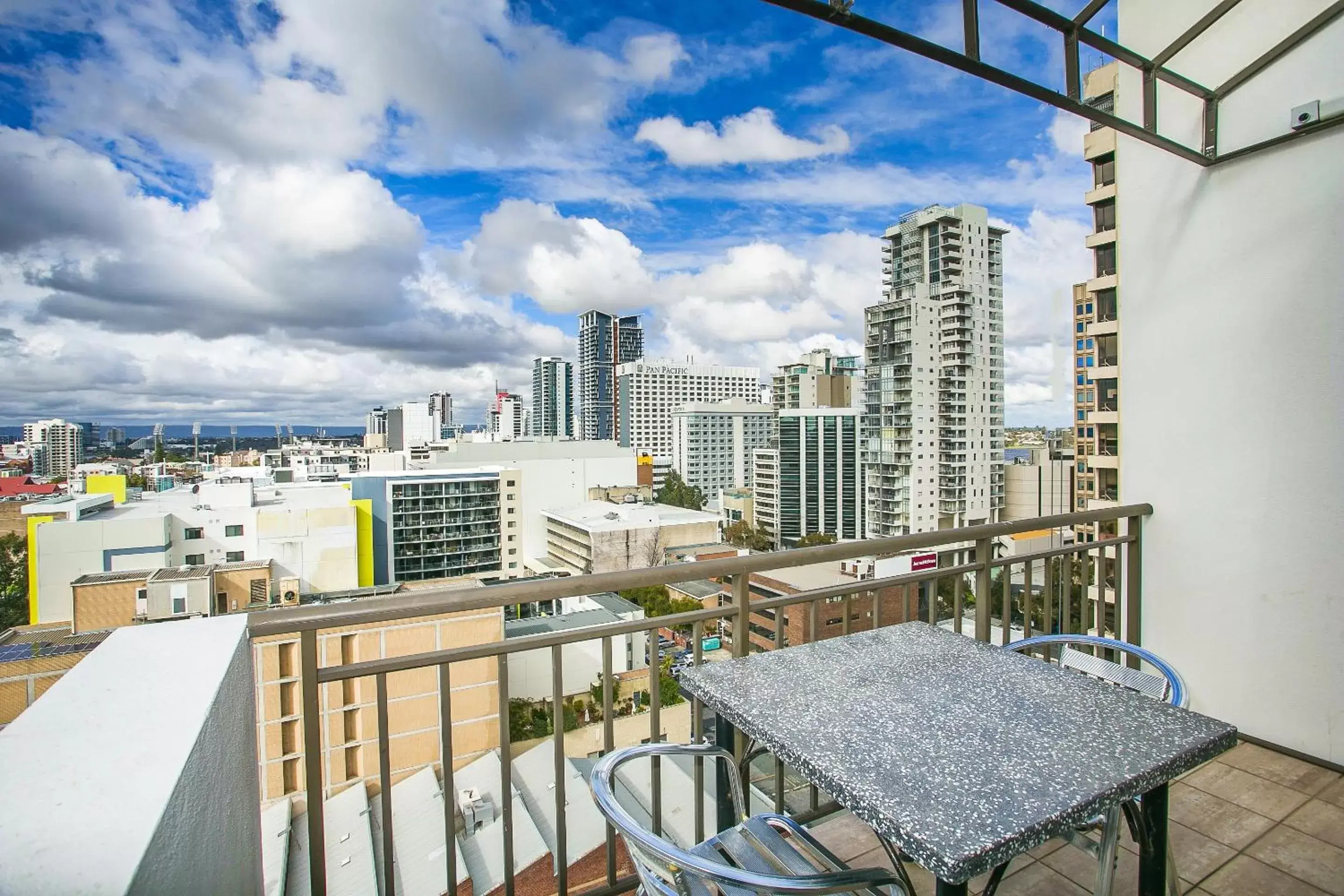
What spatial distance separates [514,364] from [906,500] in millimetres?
89982

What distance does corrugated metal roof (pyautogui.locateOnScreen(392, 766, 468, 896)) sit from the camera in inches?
293

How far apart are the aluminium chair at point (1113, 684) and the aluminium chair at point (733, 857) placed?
44 cm

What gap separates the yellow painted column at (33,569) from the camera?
22.7 metres

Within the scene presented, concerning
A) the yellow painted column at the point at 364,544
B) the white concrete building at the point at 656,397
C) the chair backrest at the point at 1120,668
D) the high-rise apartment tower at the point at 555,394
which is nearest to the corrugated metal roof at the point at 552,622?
the yellow painted column at the point at 364,544

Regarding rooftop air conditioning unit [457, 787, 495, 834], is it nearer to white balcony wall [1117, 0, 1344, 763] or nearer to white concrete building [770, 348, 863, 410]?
white balcony wall [1117, 0, 1344, 763]

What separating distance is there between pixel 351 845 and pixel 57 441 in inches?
3516

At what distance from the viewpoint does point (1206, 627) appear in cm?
273

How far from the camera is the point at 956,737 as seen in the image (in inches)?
43.8

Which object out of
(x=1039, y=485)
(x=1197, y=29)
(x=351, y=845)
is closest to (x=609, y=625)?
(x=1197, y=29)

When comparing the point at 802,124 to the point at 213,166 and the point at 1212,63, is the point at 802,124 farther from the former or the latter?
the point at 213,166

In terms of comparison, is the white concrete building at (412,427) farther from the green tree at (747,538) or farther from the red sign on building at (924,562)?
the red sign on building at (924,562)

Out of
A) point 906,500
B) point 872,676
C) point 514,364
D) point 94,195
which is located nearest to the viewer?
point 872,676

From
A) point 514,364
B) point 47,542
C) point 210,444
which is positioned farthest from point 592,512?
point 210,444

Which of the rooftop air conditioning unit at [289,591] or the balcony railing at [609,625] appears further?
the rooftop air conditioning unit at [289,591]
